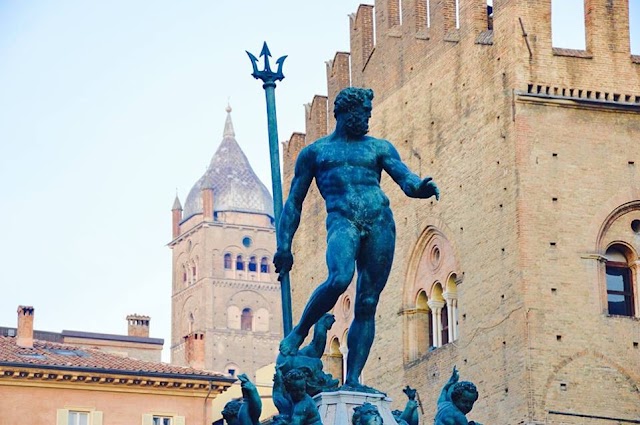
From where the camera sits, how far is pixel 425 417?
123ft

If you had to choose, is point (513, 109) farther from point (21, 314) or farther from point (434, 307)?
point (21, 314)

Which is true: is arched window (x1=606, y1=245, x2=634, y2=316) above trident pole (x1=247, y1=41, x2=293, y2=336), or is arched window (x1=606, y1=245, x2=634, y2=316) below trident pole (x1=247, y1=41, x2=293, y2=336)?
above

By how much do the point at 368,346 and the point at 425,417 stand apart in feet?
84.8

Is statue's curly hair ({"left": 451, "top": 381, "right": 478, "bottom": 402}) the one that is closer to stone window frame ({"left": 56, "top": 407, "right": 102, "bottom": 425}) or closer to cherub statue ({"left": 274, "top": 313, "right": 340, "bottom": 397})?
cherub statue ({"left": 274, "top": 313, "right": 340, "bottom": 397})

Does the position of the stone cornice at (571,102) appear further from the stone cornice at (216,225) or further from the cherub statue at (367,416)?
the stone cornice at (216,225)

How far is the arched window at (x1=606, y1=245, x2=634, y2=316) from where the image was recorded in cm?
3481

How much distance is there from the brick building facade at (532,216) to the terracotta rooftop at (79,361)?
528cm

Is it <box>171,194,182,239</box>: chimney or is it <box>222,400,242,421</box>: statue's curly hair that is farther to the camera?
<box>171,194,182,239</box>: chimney

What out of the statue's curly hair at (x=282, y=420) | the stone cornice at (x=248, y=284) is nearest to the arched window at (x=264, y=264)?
the stone cornice at (x=248, y=284)

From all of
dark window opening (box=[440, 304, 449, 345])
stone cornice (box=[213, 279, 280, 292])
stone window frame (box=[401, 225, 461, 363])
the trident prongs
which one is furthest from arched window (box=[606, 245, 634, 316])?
stone cornice (box=[213, 279, 280, 292])

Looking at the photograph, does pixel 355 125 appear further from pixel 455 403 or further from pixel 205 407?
pixel 205 407

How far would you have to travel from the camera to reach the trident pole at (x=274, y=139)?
1291 centimetres

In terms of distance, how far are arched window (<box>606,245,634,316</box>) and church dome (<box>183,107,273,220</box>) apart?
7357 cm

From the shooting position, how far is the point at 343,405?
11.3 metres
